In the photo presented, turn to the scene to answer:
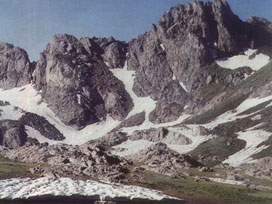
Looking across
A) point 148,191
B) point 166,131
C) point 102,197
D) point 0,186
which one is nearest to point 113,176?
point 148,191

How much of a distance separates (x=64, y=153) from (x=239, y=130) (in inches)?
4447

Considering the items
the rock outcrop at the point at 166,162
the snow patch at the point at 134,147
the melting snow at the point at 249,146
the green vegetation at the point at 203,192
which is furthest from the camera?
the snow patch at the point at 134,147

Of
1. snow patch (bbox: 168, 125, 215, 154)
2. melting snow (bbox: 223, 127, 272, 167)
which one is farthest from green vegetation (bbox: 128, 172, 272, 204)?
snow patch (bbox: 168, 125, 215, 154)

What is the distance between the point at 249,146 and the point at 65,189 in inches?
4603

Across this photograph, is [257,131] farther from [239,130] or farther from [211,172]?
[211,172]

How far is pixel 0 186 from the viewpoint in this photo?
4791cm

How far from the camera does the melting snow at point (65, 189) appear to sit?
45094mm

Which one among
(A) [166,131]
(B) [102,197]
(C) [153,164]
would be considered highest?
(A) [166,131]

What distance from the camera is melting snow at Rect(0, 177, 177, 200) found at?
45.1 meters

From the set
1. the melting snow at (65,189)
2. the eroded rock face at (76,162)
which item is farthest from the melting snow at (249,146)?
the melting snow at (65,189)

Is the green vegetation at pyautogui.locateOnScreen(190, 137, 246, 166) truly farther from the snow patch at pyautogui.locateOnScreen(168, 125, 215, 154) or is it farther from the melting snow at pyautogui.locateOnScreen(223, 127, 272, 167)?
the snow patch at pyautogui.locateOnScreen(168, 125, 215, 154)

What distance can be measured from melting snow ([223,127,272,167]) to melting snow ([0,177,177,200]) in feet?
284

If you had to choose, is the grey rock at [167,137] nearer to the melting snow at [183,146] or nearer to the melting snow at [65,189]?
the melting snow at [183,146]

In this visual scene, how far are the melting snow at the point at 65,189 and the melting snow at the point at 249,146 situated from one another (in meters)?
86.5
